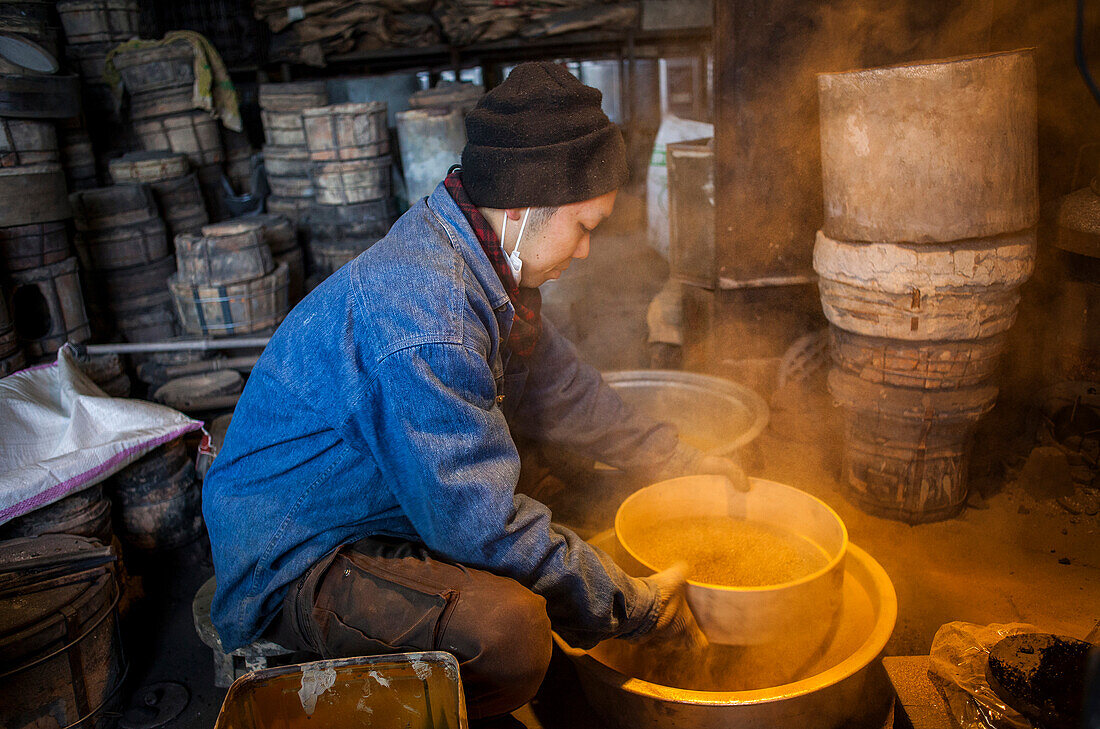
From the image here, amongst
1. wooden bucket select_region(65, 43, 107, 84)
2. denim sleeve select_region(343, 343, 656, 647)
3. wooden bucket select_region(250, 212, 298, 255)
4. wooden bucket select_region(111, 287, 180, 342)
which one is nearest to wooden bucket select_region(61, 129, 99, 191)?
wooden bucket select_region(65, 43, 107, 84)

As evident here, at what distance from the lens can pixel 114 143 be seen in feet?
21.5

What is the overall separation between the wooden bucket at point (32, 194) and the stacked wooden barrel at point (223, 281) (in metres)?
0.62

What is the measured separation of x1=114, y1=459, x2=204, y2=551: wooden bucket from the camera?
10.4ft

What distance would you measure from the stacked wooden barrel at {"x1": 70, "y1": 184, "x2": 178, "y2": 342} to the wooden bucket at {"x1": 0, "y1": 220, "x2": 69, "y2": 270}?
2.66ft

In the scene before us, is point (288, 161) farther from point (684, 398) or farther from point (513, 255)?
point (513, 255)

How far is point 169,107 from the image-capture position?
5.89 metres

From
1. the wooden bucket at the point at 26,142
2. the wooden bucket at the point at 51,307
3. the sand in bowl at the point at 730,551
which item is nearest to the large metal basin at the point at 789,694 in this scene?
the sand in bowl at the point at 730,551

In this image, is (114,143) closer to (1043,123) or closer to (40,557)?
(40,557)

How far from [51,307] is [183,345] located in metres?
0.65

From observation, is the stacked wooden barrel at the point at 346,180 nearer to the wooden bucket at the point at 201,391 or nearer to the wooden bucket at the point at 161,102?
Result: the wooden bucket at the point at 161,102

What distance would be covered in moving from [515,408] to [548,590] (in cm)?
81

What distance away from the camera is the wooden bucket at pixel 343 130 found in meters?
5.32

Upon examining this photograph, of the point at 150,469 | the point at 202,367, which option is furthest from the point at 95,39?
the point at 150,469

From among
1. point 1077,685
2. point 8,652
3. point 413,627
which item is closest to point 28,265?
point 8,652
